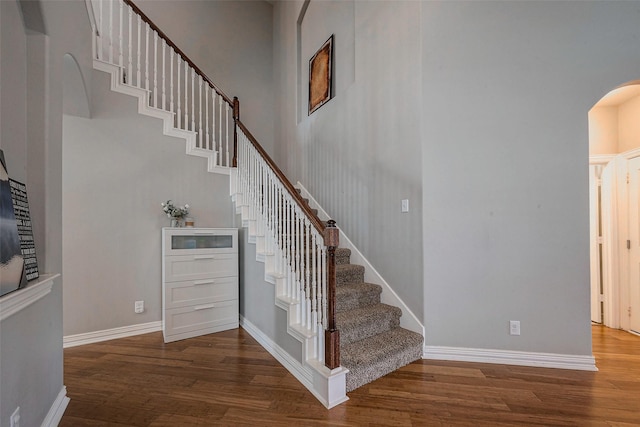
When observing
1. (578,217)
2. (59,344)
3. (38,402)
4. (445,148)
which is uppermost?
(445,148)

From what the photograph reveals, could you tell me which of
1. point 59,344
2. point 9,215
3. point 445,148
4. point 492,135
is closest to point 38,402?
point 59,344

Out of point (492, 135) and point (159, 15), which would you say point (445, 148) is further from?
point (159, 15)

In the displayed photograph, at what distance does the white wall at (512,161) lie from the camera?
2396 mm

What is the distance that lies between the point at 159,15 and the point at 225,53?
0.98m

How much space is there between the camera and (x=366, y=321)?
2.57m

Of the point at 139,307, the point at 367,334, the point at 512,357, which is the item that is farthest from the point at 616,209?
the point at 139,307

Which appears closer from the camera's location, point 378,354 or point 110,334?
point 378,354

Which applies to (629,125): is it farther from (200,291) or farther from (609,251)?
(200,291)

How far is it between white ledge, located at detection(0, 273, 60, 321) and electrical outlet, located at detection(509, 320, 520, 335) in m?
3.24

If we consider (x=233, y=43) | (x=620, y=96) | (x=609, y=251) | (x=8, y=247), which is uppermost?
(x=233, y=43)

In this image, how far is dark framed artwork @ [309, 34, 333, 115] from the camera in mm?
3826

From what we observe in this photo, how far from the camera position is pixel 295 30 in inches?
182

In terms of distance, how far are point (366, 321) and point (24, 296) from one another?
2.23 metres

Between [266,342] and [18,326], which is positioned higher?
[18,326]
